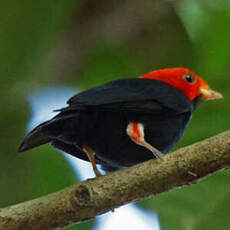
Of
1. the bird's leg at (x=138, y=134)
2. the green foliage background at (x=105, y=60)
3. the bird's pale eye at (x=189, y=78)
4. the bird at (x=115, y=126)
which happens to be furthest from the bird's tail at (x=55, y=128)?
the bird's pale eye at (x=189, y=78)

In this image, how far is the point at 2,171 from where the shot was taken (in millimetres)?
3691

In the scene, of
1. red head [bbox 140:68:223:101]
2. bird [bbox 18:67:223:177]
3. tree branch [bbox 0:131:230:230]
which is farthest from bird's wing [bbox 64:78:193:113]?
tree branch [bbox 0:131:230:230]

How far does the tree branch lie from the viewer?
98.5 inches

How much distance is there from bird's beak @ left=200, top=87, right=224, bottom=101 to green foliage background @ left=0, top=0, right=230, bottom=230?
0.46 feet

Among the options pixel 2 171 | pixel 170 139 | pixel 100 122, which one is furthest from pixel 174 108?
pixel 2 171

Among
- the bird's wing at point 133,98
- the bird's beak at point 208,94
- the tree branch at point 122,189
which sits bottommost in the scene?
the bird's beak at point 208,94

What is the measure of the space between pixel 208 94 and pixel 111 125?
92cm

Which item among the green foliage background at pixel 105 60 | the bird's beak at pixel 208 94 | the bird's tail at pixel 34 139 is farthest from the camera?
the bird's beak at pixel 208 94

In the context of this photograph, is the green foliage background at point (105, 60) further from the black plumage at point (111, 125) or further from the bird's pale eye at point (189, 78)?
the black plumage at point (111, 125)

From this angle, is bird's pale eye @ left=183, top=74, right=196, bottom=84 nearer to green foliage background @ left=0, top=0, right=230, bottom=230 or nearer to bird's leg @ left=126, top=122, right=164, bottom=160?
green foliage background @ left=0, top=0, right=230, bottom=230

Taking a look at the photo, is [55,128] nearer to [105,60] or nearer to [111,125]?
[111,125]

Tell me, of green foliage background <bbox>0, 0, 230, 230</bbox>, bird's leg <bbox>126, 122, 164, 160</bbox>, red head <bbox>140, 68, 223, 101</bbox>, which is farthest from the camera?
red head <bbox>140, 68, 223, 101</bbox>

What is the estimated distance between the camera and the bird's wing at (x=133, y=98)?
3.01 m

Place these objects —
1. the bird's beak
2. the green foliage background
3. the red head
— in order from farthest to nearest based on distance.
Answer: the red head, the bird's beak, the green foliage background
